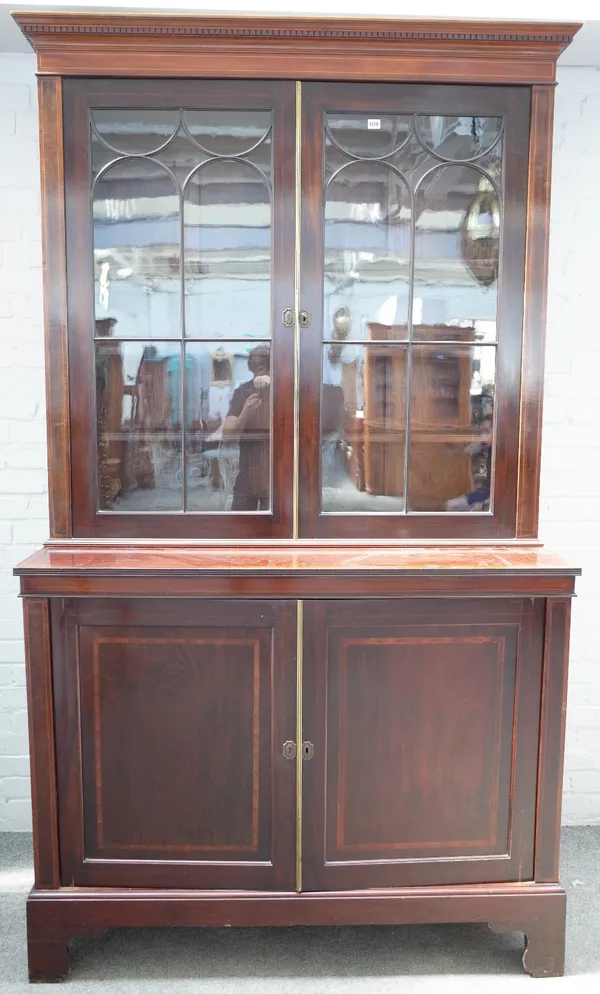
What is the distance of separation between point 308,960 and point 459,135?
1.93 meters

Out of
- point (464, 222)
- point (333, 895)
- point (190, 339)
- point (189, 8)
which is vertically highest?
point (189, 8)

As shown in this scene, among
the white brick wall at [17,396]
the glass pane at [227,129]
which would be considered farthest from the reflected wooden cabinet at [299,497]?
the white brick wall at [17,396]

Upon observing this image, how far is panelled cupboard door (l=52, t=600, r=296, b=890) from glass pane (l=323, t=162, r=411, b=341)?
68 centimetres

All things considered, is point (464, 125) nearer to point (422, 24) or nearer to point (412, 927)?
point (422, 24)

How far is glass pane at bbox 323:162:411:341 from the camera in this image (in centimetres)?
168

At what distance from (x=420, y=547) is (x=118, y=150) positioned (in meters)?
1.11

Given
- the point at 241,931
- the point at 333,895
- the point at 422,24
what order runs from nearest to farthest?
the point at 422,24 < the point at 333,895 < the point at 241,931

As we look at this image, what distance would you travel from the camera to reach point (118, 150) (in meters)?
1.65

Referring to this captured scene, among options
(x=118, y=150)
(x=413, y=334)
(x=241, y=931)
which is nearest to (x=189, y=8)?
(x=118, y=150)

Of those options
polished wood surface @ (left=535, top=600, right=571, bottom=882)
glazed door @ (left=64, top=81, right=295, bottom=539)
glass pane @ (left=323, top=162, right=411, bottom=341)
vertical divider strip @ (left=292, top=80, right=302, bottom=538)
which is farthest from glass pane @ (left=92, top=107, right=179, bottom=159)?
polished wood surface @ (left=535, top=600, right=571, bottom=882)

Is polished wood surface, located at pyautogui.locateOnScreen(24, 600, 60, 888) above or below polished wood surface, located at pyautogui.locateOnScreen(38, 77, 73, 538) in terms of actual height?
below

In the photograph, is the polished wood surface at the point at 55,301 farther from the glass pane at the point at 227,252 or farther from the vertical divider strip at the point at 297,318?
the vertical divider strip at the point at 297,318

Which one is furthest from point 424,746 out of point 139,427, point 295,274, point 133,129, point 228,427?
point 133,129

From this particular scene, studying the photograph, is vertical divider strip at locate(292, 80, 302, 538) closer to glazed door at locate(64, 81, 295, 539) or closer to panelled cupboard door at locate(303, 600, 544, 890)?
glazed door at locate(64, 81, 295, 539)
